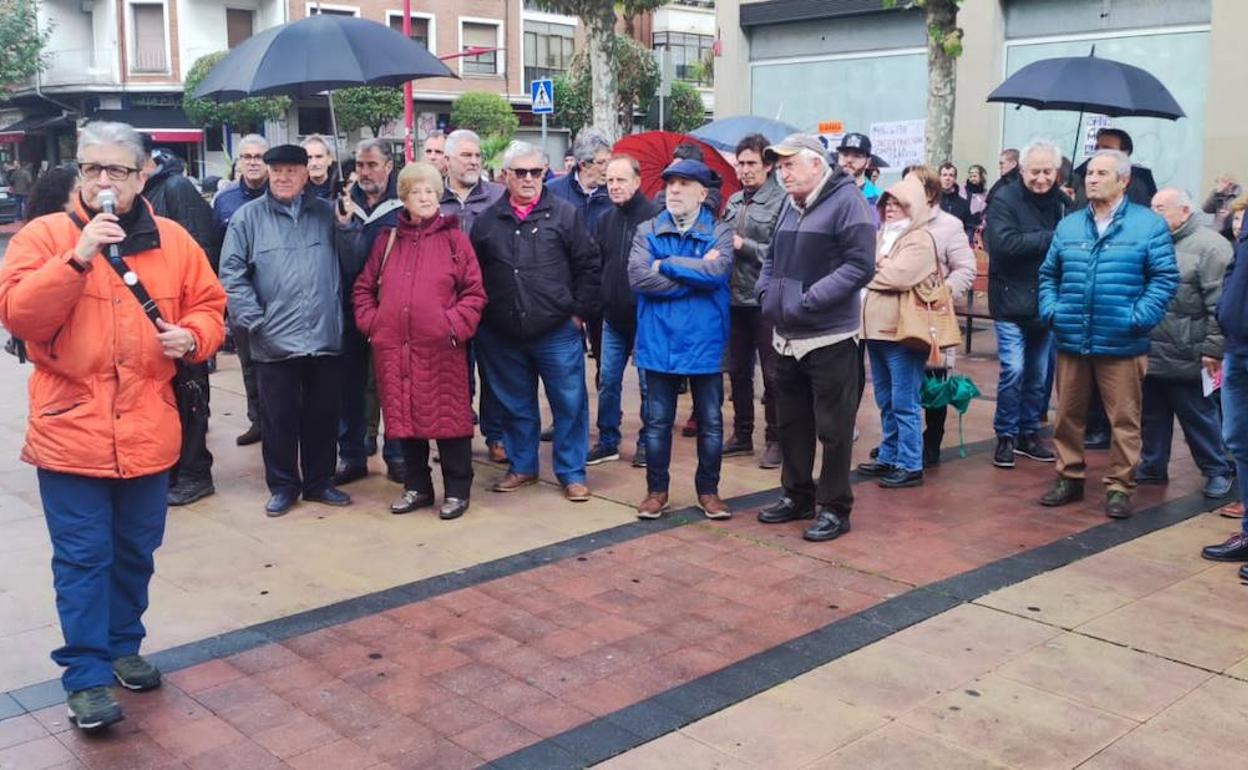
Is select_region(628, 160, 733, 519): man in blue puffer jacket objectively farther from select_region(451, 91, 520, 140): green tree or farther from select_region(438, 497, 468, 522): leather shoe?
select_region(451, 91, 520, 140): green tree

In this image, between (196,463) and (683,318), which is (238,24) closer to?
(196,463)

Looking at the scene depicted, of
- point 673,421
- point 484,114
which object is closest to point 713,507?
point 673,421

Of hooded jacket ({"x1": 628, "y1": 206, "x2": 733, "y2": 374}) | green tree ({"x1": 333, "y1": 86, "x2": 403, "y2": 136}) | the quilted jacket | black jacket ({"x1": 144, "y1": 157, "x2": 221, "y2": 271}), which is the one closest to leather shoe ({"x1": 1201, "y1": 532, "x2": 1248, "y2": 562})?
the quilted jacket

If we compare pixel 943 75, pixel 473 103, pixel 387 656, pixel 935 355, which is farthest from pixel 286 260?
pixel 473 103

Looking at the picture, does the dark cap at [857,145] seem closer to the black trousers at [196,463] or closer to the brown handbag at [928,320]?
the brown handbag at [928,320]

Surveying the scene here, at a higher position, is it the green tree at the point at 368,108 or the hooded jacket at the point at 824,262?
the green tree at the point at 368,108

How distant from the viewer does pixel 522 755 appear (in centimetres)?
402

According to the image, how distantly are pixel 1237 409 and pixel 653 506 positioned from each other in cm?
286

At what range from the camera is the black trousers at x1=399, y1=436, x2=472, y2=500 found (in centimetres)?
671

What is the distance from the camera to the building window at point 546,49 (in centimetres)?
4722

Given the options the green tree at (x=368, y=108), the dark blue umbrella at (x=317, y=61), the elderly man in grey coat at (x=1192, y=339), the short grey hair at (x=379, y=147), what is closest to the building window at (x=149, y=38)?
the green tree at (x=368, y=108)

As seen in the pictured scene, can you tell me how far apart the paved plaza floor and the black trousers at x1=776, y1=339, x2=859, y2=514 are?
249mm

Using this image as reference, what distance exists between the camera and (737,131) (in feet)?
33.4

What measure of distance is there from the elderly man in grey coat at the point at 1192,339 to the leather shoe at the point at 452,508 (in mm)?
3842
